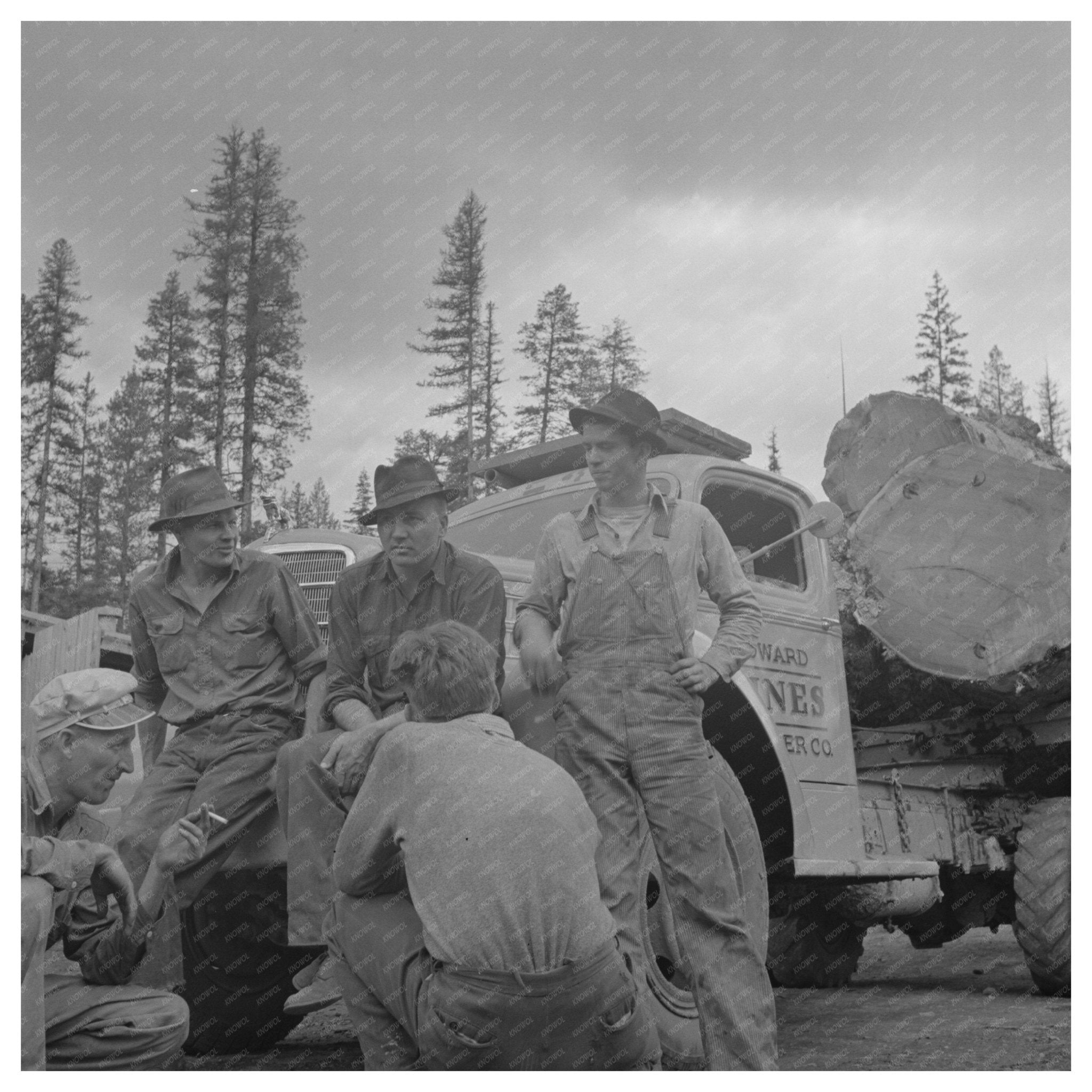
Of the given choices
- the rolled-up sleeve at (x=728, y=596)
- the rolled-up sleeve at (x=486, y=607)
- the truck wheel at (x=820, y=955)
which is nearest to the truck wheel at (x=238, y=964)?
the rolled-up sleeve at (x=486, y=607)

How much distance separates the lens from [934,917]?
7422mm

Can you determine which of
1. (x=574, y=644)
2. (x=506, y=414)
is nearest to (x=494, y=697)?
(x=574, y=644)

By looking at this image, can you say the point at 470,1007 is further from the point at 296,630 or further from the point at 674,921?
the point at 296,630

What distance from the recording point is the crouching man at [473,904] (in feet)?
9.52

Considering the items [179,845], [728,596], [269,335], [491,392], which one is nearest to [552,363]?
[491,392]

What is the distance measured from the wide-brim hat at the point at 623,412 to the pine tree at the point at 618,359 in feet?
5.05

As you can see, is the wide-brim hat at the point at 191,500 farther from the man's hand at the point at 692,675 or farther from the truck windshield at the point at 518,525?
the man's hand at the point at 692,675

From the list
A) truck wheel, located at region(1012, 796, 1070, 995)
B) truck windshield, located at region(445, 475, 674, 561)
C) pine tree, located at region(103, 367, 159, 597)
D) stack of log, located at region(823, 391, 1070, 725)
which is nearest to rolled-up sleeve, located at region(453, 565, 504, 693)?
truck windshield, located at region(445, 475, 674, 561)

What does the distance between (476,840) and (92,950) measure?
104 centimetres

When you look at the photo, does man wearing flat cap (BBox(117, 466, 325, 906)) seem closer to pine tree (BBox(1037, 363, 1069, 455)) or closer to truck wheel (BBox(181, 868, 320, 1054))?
truck wheel (BBox(181, 868, 320, 1054))

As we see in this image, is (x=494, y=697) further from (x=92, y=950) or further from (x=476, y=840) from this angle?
(x=92, y=950)

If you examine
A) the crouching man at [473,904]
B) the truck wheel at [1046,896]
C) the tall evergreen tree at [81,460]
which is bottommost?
the truck wheel at [1046,896]

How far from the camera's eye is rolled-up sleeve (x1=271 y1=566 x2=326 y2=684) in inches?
181

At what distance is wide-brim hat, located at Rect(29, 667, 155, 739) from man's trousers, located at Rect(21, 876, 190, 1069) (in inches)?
14.9
